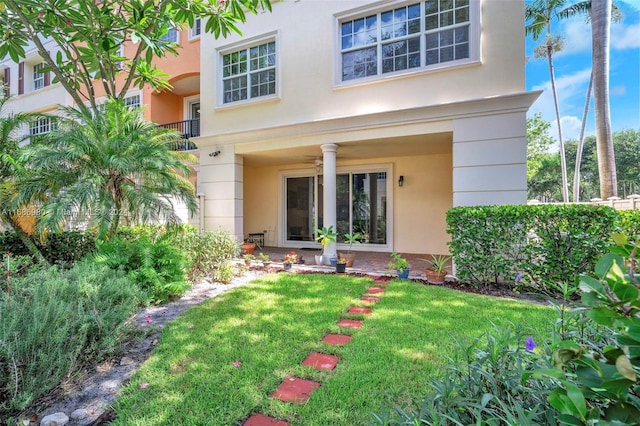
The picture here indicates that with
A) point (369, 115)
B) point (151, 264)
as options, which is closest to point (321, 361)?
point (151, 264)

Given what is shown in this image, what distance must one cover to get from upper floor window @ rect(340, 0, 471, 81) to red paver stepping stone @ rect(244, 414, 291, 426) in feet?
23.7

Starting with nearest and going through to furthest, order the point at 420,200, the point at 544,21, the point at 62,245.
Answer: the point at 62,245
the point at 420,200
the point at 544,21

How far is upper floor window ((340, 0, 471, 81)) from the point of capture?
6582 millimetres

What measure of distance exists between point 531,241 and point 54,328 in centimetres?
652

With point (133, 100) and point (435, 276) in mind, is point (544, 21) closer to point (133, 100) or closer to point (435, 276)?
point (435, 276)

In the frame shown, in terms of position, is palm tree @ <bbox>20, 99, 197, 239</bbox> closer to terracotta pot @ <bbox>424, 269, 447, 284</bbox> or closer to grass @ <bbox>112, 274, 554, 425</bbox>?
grass @ <bbox>112, 274, 554, 425</bbox>

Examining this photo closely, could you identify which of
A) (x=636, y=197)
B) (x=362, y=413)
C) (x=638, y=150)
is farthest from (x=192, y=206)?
(x=638, y=150)

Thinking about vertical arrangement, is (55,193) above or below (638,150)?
below

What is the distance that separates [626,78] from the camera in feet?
102

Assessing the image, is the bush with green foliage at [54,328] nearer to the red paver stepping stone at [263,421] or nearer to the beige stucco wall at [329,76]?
the red paver stepping stone at [263,421]

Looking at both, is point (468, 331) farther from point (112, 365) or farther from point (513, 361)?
point (112, 365)

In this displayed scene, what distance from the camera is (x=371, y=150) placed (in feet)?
28.0

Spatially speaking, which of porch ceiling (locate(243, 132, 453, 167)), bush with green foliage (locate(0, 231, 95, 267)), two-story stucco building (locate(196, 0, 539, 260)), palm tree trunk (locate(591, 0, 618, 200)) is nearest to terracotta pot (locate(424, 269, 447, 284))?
Result: two-story stucco building (locate(196, 0, 539, 260))

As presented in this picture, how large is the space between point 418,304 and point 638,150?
Result: 3712 centimetres
